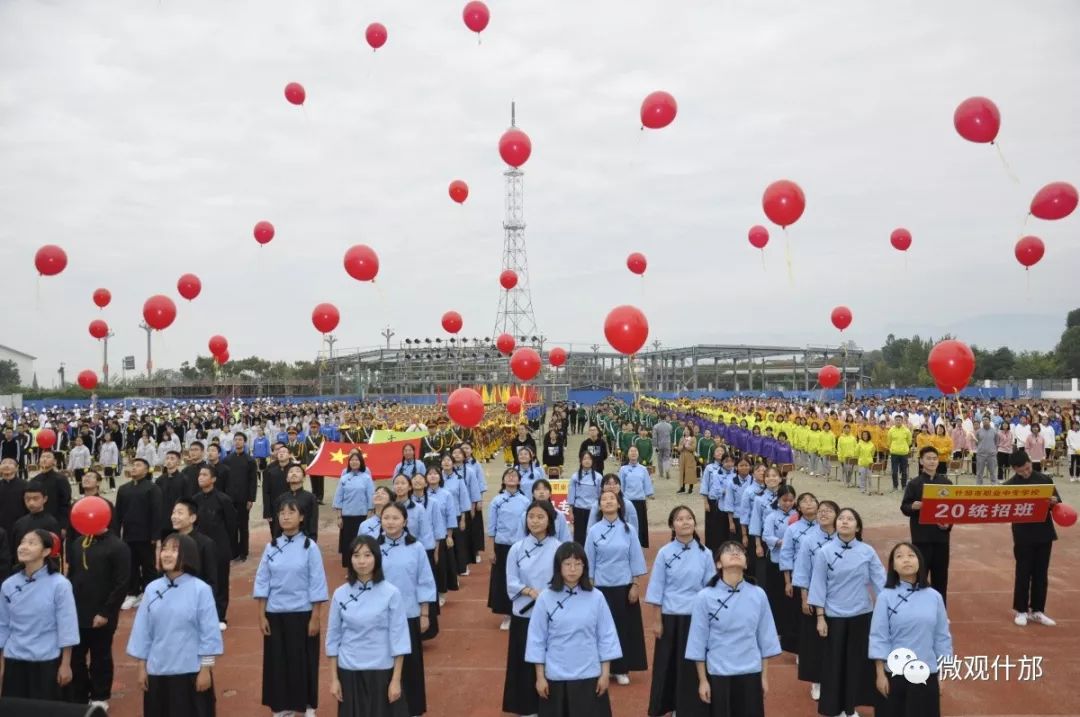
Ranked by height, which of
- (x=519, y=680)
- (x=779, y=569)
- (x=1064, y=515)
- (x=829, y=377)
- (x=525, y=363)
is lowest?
A: (x=519, y=680)

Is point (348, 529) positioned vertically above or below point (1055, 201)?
below

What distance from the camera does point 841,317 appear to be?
1516 centimetres

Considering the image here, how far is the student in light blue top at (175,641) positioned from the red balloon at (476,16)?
8074mm

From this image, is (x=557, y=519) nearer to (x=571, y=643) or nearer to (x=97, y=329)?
(x=571, y=643)

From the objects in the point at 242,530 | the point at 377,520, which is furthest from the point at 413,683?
the point at 242,530

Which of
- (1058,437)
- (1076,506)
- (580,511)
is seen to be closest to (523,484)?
(580,511)

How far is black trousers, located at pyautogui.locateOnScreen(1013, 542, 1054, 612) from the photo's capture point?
6176 millimetres

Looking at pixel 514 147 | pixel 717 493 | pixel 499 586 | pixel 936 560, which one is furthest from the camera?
pixel 514 147

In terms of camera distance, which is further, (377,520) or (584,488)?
(584,488)

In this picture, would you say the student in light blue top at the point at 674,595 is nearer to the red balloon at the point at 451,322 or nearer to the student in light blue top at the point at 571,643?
the student in light blue top at the point at 571,643

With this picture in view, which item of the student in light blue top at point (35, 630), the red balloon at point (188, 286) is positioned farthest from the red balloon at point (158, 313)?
the student in light blue top at point (35, 630)

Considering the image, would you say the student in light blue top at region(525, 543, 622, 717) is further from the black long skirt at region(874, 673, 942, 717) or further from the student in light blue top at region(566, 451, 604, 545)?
the student in light blue top at region(566, 451, 604, 545)

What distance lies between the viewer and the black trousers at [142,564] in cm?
662

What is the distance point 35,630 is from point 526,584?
273 centimetres
